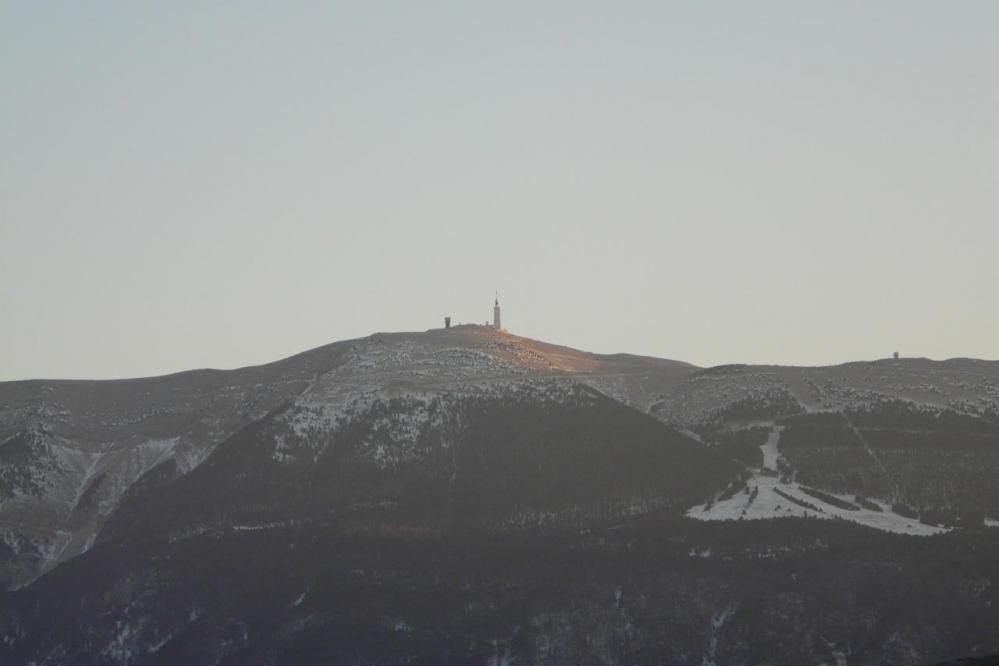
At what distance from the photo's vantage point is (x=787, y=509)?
610ft

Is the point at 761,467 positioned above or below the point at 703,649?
above

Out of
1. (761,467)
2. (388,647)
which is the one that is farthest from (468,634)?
(761,467)

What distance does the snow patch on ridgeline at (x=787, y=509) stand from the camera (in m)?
182

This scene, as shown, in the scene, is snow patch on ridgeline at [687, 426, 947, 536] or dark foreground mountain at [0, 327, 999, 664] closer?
dark foreground mountain at [0, 327, 999, 664]

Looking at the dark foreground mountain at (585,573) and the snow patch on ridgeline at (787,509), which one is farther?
the snow patch on ridgeline at (787,509)

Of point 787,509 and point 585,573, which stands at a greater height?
point 787,509

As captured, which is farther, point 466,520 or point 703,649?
point 466,520

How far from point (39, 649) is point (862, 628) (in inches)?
2498

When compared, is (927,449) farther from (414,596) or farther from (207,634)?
(207,634)

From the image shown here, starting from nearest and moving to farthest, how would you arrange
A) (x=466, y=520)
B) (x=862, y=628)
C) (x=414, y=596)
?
(x=862, y=628)
(x=414, y=596)
(x=466, y=520)

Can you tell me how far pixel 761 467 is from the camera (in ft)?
649

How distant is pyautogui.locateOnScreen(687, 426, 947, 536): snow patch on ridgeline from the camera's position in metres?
182

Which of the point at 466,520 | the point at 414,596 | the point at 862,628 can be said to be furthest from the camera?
the point at 466,520

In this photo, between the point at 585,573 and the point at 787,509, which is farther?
the point at 787,509
